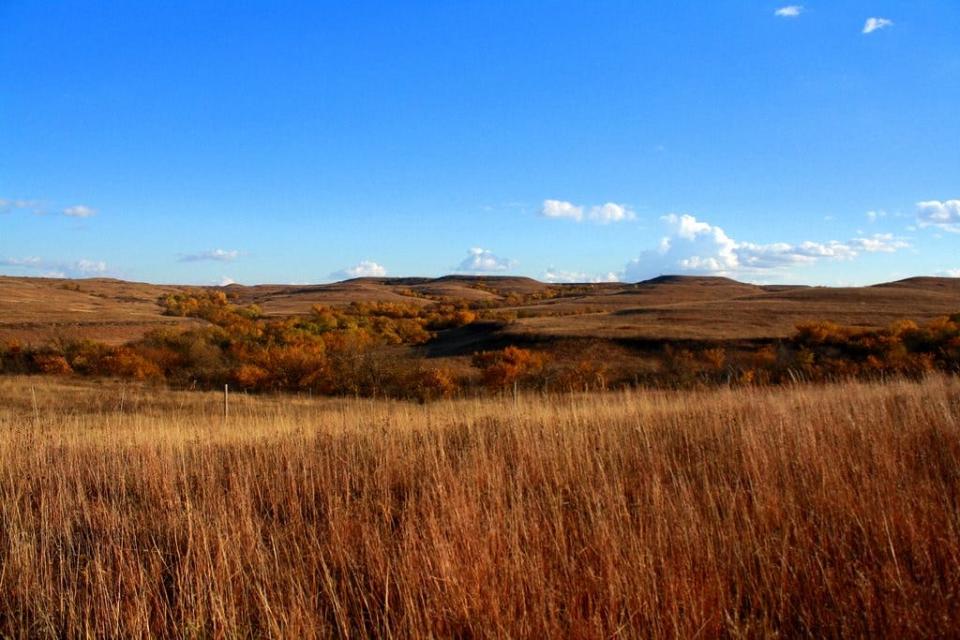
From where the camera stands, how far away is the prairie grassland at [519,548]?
3.14 meters

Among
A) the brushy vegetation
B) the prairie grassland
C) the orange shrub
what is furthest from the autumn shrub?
the prairie grassland

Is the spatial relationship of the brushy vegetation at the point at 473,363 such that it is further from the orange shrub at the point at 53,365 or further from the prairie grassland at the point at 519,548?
the prairie grassland at the point at 519,548

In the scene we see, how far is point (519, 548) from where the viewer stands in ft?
12.1

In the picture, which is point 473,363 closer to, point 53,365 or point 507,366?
point 507,366

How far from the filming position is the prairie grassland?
3145 mm

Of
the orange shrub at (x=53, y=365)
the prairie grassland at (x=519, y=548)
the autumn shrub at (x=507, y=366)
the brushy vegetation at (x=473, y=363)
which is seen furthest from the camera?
the orange shrub at (x=53, y=365)

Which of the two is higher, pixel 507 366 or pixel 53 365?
pixel 507 366

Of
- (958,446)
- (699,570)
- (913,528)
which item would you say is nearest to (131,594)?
(699,570)

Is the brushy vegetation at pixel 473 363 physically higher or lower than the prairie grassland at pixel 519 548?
lower

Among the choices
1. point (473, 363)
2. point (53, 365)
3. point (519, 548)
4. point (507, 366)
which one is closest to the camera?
point (519, 548)

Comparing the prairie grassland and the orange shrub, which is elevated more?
the prairie grassland

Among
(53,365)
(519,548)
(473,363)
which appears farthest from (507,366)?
(519,548)

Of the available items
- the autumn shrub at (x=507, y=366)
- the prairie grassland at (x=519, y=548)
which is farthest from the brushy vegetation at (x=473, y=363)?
the prairie grassland at (x=519, y=548)

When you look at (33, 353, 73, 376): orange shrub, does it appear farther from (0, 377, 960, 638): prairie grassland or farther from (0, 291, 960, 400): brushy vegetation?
(0, 377, 960, 638): prairie grassland
